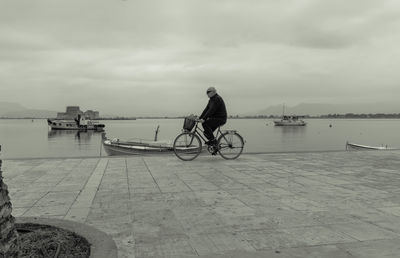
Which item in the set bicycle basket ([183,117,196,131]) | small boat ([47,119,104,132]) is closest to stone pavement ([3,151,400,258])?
bicycle basket ([183,117,196,131])

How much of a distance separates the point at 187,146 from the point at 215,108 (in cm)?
148

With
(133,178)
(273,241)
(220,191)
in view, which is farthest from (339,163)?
(273,241)

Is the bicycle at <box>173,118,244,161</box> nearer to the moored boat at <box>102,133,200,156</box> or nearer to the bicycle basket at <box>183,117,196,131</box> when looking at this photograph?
the bicycle basket at <box>183,117,196,131</box>

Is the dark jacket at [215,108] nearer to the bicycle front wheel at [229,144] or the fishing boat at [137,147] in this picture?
the bicycle front wheel at [229,144]

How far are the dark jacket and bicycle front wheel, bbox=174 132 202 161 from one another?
78cm

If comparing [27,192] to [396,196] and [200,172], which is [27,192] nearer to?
[200,172]

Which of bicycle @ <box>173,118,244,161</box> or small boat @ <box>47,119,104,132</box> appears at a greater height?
bicycle @ <box>173,118,244,161</box>

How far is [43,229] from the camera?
11.9 feet

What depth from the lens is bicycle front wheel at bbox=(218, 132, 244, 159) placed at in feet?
33.8

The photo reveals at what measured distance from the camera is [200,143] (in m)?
10.2

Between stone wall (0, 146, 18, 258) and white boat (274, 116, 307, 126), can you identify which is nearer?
stone wall (0, 146, 18, 258)

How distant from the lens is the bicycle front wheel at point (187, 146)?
10016mm

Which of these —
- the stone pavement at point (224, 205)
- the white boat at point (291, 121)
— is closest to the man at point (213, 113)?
the stone pavement at point (224, 205)

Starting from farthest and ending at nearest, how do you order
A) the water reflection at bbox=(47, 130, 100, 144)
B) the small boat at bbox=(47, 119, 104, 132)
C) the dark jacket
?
the small boat at bbox=(47, 119, 104, 132), the water reflection at bbox=(47, 130, 100, 144), the dark jacket
